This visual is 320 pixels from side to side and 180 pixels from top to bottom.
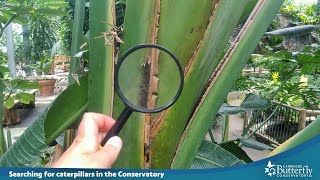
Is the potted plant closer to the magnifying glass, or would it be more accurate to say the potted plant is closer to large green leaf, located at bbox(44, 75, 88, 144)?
large green leaf, located at bbox(44, 75, 88, 144)

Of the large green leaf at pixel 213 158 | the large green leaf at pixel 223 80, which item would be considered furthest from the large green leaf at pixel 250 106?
the large green leaf at pixel 223 80

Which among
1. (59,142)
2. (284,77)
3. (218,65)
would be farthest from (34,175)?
(284,77)

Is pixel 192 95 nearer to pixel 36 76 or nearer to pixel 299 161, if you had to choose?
pixel 299 161

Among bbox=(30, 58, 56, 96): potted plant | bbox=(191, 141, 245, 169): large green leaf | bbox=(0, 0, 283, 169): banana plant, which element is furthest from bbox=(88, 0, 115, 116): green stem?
bbox=(30, 58, 56, 96): potted plant

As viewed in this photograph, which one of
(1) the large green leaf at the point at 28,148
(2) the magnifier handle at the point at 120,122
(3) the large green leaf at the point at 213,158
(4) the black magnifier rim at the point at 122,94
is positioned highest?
(4) the black magnifier rim at the point at 122,94

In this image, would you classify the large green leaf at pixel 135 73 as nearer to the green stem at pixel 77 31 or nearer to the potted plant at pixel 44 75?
the green stem at pixel 77 31
